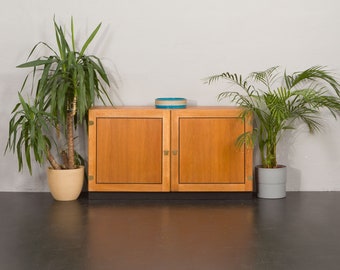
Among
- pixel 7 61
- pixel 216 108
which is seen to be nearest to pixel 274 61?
pixel 216 108

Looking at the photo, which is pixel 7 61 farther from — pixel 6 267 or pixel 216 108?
pixel 6 267

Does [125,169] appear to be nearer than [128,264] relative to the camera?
No

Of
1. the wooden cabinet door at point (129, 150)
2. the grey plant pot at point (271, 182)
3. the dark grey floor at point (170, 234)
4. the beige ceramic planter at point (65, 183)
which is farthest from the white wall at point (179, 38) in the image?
the dark grey floor at point (170, 234)

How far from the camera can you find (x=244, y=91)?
5.53 metres

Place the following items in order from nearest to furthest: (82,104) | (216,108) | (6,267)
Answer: (6,267), (82,104), (216,108)

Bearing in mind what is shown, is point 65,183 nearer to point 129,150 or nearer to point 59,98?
point 129,150

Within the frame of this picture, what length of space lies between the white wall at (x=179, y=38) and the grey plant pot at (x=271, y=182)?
0.71 m

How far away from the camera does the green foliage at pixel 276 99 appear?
512 centimetres

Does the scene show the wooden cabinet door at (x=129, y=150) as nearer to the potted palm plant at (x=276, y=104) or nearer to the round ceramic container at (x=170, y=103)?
the round ceramic container at (x=170, y=103)

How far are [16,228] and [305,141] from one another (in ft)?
9.15

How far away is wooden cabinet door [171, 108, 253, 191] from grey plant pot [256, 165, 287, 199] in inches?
5.5

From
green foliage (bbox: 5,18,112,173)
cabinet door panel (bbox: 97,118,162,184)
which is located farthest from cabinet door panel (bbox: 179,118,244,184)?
green foliage (bbox: 5,18,112,173)

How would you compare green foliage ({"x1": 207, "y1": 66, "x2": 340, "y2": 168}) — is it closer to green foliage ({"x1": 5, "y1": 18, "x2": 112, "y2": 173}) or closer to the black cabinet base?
the black cabinet base

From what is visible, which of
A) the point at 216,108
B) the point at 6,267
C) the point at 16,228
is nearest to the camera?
the point at 6,267
